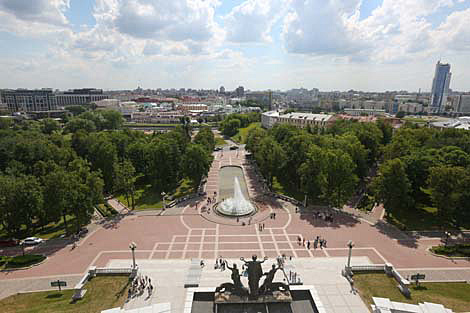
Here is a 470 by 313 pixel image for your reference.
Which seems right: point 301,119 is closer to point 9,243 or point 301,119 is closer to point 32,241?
point 32,241

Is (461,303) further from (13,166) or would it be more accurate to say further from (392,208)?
(13,166)

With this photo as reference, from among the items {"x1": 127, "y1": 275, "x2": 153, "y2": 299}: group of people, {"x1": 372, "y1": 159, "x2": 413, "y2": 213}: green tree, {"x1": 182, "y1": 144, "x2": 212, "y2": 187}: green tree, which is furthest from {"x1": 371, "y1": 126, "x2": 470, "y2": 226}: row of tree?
{"x1": 127, "y1": 275, "x2": 153, "y2": 299}: group of people

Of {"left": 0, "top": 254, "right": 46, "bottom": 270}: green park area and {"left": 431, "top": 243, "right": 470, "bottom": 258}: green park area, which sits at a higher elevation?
{"left": 431, "top": 243, "right": 470, "bottom": 258}: green park area

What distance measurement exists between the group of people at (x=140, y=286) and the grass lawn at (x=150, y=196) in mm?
21304

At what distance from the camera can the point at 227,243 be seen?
36000 mm

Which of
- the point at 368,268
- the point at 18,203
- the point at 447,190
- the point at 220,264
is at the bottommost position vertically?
Answer: the point at 220,264

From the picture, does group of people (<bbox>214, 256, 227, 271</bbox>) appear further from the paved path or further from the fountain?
the paved path

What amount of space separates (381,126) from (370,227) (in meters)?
52.0

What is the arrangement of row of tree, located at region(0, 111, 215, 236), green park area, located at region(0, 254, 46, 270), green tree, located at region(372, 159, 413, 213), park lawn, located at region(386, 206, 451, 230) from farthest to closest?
green tree, located at region(372, 159, 413, 213) → park lawn, located at region(386, 206, 451, 230) → row of tree, located at region(0, 111, 215, 236) → green park area, located at region(0, 254, 46, 270)

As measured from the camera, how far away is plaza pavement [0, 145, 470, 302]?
31453 millimetres

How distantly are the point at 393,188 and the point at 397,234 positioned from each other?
6623 millimetres

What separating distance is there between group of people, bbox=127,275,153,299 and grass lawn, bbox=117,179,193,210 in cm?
2130

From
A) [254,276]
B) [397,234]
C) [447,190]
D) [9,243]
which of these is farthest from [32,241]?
[447,190]

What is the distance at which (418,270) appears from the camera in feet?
99.4
